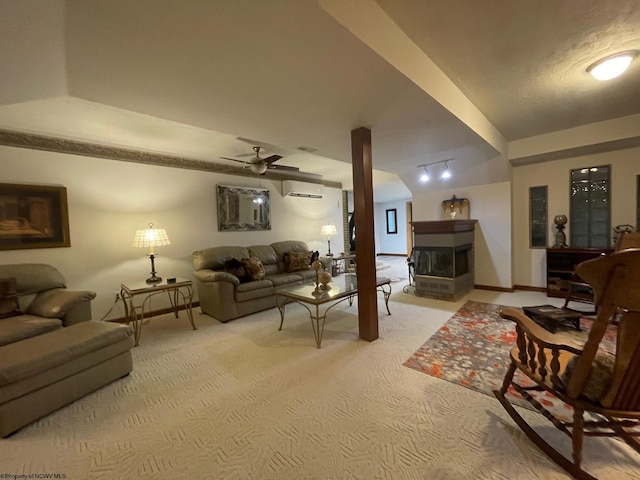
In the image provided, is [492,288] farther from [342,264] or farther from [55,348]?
[55,348]

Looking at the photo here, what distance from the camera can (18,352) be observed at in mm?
1750

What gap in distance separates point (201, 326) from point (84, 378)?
4.79 ft

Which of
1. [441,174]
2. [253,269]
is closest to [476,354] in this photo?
[253,269]

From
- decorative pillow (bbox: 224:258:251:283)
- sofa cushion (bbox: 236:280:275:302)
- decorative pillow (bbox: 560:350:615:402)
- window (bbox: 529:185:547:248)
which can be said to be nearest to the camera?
decorative pillow (bbox: 560:350:615:402)

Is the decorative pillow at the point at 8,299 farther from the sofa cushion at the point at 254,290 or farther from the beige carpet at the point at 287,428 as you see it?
the sofa cushion at the point at 254,290

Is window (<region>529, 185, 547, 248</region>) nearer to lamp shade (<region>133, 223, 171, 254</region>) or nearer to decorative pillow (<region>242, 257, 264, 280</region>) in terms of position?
decorative pillow (<region>242, 257, 264, 280</region>)

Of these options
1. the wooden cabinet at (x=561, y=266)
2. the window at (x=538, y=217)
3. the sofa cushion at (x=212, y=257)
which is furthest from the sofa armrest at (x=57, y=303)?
the window at (x=538, y=217)

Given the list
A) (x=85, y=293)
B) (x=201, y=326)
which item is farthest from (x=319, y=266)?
(x=85, y=293)

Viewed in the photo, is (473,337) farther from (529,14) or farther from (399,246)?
(399,246)

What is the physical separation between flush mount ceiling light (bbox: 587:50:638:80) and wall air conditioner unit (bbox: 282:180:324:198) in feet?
14.1

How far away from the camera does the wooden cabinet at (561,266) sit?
3.86m

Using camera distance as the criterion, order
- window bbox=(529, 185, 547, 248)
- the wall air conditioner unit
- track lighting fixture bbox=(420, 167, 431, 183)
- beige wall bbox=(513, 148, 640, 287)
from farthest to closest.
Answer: the wall air conditioner unit, track lighting fixture bbox=(420, 167, 431, 183), window bbox=(529, 185, 547, 248), beige wall bbox=(513, 148, 640, 287)

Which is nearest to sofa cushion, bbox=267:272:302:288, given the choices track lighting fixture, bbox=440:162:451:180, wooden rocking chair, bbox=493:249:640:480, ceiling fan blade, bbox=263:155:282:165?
ceiling fan blade, bbox=263:155:282:165

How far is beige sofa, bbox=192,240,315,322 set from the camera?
138 inches
